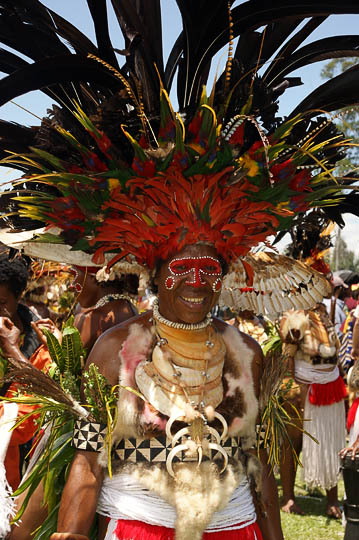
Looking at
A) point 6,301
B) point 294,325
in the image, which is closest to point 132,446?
point 6,301

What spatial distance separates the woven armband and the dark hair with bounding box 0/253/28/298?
1.44 meters

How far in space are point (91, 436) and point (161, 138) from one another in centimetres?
123

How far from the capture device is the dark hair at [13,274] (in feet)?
12.1

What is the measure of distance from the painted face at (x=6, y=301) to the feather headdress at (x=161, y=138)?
103 cm

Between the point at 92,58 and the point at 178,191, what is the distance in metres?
0.67

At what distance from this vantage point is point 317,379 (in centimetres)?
658

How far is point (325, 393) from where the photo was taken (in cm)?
668

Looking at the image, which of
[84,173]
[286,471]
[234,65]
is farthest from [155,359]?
[286,471]

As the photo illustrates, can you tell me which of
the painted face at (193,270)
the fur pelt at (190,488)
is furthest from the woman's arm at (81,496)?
the painted face at (193,270)

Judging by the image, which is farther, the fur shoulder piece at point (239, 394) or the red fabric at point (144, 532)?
the fur shoulder piece at point (239, 394)

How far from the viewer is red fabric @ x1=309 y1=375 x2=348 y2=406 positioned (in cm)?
666

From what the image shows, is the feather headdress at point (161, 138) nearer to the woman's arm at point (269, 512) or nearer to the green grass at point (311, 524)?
the woman's arm at point (269, 512)

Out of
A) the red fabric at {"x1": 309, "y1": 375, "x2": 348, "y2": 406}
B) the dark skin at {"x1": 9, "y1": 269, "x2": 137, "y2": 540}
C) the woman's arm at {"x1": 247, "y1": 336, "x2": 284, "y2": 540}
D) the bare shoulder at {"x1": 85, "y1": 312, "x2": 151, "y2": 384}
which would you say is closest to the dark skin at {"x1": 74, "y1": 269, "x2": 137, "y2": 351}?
the dark skin at {"x1": 9, "y1": 269, "x2": 137, "y2": 540}

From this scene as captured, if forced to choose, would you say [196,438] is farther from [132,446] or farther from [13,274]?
[13,274]
